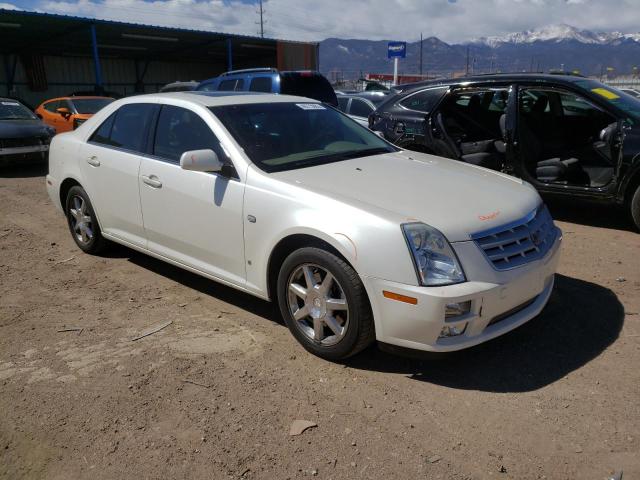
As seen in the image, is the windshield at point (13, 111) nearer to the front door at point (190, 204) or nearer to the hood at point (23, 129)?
the hood at point (23, 129)

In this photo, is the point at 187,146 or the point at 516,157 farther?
the point at 516,157

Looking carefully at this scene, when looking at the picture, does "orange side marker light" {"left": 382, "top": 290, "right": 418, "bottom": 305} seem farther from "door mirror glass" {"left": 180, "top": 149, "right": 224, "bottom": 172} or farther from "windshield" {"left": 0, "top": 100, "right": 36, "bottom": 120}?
"windshield" {"left": 0, "top": 100, "right": 36, "bottom": 120}

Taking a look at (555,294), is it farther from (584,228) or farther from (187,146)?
(187,146)

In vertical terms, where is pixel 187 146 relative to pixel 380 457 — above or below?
above

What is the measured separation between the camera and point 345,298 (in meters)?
3.08

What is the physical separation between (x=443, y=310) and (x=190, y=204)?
79.0 inches

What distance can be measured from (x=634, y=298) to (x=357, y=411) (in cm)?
260

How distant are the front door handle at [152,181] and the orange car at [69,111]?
9.01m

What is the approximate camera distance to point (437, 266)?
9.41 ft

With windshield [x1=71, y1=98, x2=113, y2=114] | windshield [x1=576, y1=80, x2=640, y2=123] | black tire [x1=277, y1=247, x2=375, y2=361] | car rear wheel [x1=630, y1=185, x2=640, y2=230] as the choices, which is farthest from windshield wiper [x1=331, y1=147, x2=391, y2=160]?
windshield [x1=71, y1=98, x2=113, y2=114]

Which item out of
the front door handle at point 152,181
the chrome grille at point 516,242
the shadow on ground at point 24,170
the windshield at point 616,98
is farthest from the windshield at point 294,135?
the shadow on ground at point 24,170

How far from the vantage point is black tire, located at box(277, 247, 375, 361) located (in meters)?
3.01

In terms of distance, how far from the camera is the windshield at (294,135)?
3.80 metres

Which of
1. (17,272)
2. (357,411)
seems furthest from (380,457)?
(17,272)
